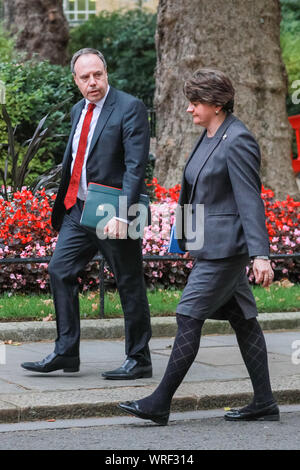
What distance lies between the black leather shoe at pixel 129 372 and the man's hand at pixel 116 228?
85 centimetres

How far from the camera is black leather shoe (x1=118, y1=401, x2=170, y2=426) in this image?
539 cm

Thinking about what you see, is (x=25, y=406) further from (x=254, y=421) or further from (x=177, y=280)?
(x=177, y=280)

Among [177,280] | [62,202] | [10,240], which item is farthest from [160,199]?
[62,202]

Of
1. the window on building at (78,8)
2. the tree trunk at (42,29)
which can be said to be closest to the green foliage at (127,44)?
the tree trunk at (42,29)

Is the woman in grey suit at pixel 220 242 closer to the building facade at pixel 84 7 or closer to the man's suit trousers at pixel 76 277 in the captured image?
the man's suit trousers at pixel 76 277

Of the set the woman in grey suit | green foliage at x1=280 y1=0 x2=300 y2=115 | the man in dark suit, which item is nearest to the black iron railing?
the man in dark suit

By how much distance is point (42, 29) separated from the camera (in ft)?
74.3

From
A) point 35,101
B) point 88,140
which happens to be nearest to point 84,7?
point 35,101

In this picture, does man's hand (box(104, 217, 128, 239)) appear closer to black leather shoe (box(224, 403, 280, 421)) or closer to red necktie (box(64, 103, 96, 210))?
red necktie (box(64, 103, 96, 210))

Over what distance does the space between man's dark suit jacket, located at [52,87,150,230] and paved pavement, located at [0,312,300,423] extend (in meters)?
1.20

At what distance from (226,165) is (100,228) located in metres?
1.12

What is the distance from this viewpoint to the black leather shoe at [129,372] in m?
6.37

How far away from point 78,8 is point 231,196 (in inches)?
1451

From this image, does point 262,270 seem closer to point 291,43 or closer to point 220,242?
point 220,242
